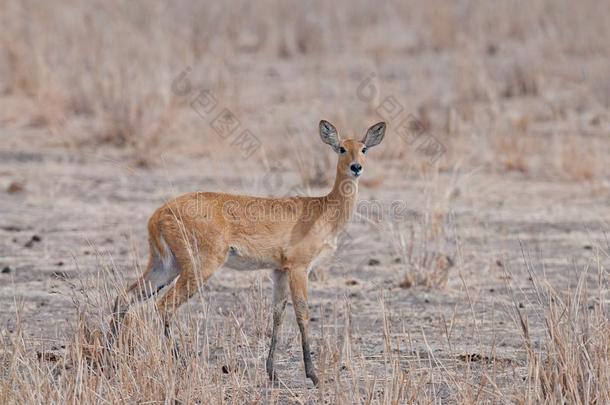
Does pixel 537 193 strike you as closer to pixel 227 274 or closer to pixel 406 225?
pixel 406 225

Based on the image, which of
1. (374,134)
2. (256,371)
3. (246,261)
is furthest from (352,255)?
(256,371)

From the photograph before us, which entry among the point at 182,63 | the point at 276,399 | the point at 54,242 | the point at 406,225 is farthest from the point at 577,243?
the point at 182,63

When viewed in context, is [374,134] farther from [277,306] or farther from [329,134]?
[277,306]

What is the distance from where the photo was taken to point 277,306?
6.56 meters

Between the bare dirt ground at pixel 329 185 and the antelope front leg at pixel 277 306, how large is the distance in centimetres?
11

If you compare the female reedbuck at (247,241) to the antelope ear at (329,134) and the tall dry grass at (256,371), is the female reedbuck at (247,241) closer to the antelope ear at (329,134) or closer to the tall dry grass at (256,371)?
the antelope ear at (329,134)

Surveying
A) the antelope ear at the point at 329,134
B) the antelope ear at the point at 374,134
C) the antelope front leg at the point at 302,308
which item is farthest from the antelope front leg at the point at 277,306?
the antelope ear at the point at 374,134

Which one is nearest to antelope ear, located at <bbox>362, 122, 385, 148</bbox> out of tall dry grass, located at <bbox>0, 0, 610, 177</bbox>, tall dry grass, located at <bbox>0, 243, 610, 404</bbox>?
tall dry grass, located at <bbox>0, 243, 610, 404</bbox>

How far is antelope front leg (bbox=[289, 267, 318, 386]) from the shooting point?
626 centimetres

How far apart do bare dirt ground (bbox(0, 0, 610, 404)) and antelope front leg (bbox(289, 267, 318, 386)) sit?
100mm

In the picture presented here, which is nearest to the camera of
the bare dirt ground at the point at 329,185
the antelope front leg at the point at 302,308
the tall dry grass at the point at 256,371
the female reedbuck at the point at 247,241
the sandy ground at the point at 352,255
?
the tall dry grass at the point at 256,371

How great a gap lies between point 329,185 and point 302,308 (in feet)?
16.9

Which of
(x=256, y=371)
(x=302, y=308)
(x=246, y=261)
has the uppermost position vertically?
(x=246, y=261)

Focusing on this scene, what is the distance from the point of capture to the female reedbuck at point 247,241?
6.39 m
